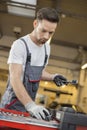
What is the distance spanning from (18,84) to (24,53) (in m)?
0.21

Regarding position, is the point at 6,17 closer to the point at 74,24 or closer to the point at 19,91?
the point at 74,24

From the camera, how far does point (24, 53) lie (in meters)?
1.66

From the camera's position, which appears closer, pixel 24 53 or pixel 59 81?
pixel 24 53

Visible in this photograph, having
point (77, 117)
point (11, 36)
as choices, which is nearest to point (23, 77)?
point (77, 117)

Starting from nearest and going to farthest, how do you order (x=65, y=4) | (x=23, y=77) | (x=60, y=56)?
(x=23, y=77) < (x=65, y=4) < (x=60, y=56)

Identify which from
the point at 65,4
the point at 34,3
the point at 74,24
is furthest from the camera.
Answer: the point at 74,24

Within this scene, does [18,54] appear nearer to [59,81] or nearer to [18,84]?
[18,84]

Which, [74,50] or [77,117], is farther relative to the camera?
[74,50]

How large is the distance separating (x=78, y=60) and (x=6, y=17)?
12.7 feet

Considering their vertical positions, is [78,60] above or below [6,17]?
below

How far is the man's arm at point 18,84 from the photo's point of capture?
1496 mm

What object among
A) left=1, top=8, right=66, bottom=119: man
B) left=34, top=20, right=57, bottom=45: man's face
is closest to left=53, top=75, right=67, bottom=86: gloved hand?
left=1, top=8, right=66, bottom=119: man

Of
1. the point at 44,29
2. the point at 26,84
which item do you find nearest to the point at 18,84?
Answer: the point at 26,84

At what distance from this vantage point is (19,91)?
153cm
